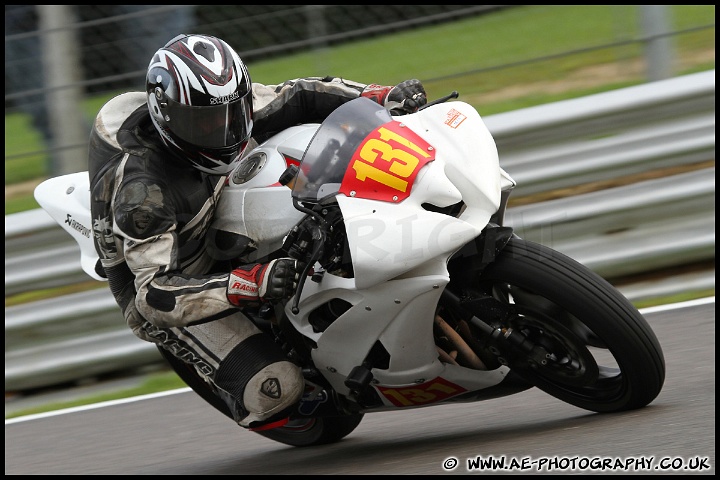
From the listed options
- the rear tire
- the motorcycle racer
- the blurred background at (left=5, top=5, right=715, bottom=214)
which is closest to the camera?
the motorcycle racer

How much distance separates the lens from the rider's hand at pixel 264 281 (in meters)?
3.61

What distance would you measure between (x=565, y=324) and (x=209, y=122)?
135 cm

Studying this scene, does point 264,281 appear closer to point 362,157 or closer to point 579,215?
point 362,157

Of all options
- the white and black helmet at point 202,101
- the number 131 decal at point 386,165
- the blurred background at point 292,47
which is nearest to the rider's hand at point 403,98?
the number 131 decal at point 386,165

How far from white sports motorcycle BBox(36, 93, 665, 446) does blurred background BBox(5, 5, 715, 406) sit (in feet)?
4.88

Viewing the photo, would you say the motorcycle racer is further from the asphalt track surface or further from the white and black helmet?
the asphalt track surface

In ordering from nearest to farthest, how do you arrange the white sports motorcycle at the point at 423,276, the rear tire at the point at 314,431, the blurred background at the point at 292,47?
1. the white sports motorcycle at the point at 423,276
2. the rear tire at the point at 314,431
3. the blurred background at the point at 292,47

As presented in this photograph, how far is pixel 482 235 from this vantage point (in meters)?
3.59

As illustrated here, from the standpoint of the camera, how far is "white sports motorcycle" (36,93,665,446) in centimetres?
355

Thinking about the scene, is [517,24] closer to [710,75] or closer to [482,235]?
[710,75]

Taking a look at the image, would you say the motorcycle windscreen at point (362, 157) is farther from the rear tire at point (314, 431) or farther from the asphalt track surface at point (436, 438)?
the rear tire at point (314, 431)

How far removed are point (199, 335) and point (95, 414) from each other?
1.72 metres

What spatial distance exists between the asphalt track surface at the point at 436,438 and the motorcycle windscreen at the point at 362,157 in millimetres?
961

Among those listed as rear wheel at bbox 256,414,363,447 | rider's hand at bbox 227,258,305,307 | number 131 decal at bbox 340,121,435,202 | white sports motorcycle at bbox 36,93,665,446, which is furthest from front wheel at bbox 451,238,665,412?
rear wheel at bbox 256,414,363,447
